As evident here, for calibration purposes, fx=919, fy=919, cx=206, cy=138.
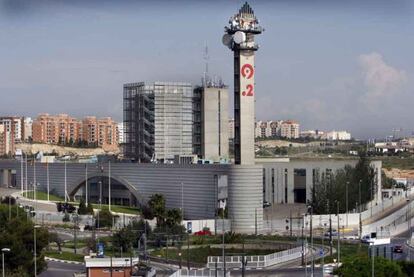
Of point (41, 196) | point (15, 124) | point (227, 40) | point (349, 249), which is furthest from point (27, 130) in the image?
point (349, 249)

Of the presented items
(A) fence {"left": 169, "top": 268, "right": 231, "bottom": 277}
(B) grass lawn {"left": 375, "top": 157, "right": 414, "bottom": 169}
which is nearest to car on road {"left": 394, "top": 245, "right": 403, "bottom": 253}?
(A) fence {"left": 169, "top": 268, "right": 231, "bottom": 277}

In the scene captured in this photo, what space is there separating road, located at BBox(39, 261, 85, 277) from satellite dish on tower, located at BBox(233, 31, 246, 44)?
9962 millimetres

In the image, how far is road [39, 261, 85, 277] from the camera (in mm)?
16594

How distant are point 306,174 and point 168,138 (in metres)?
5.37

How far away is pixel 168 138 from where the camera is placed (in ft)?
113

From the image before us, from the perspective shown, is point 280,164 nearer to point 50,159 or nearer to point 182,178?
point 182,178

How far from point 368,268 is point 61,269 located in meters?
6.97

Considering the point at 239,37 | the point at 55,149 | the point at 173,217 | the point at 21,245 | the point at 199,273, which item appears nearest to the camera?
the point at 199,273

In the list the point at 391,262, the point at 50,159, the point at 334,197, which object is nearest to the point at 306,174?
the point at 334,197

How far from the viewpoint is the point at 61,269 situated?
17.5 m

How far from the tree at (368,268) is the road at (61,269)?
5636mm

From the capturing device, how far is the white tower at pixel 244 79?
26422mm

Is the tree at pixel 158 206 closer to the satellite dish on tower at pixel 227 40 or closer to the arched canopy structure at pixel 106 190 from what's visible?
the arched canopy structure at pixel 106 190

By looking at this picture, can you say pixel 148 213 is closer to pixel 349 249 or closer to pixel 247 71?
pixel 247 71
